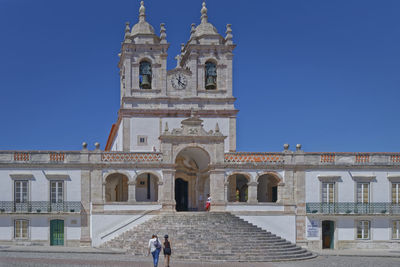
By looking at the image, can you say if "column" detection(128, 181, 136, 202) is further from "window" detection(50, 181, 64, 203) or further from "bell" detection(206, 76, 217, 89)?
"bell" detection(206, 76, 217, 89)

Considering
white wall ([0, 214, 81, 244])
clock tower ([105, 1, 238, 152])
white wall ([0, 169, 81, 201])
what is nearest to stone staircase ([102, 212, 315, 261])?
white wall ([0, 214, 81, 244])

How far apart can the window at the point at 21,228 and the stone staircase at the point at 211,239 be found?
4.70m

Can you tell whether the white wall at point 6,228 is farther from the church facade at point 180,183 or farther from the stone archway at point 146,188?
the stone archway at point 146,188

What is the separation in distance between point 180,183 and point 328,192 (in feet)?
29.4

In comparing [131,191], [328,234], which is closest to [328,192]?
[328,234]

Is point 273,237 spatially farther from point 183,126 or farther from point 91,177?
point 91,177

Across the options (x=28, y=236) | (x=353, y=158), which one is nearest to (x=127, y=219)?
(x=28, y=236)

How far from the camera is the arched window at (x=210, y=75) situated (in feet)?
122

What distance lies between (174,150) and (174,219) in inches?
165

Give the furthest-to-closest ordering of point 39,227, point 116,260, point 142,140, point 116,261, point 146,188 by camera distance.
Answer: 1. point 142,140
2. point 146,188
3. point 39,227
4. point 116,260
5. point 116,261

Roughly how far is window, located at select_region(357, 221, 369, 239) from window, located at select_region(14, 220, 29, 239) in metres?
18.7

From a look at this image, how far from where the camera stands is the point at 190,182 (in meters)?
35.5

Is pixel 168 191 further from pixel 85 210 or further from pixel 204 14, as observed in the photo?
pixel 204 14

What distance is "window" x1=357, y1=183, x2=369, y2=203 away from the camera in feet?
109
